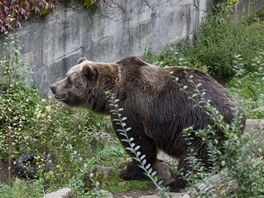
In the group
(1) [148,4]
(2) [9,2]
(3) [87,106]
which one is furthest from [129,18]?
(3) [87,106]

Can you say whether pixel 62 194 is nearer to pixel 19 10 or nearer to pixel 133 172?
pixel 133 172

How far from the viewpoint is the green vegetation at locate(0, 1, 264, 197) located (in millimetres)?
4348

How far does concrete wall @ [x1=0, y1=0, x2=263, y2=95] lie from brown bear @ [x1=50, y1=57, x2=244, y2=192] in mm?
3052

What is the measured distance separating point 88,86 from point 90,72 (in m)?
0.18

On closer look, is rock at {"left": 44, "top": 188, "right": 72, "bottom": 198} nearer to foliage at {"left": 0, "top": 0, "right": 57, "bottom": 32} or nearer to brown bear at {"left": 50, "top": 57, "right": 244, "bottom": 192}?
brown bear at {"left": 50, "top": 57, "right": 244, "bottom": 192}

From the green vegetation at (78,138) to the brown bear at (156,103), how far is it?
8.4 inches

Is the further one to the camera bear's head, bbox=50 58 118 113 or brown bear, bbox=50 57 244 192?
bear's head, bbox=50 58 118 113

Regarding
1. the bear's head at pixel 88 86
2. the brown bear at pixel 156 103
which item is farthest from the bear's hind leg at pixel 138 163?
the bear's head at pixel 88 86

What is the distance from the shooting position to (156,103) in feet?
23.4

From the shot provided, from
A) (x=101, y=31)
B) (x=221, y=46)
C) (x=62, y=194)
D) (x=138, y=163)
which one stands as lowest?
(x=221, y=46)

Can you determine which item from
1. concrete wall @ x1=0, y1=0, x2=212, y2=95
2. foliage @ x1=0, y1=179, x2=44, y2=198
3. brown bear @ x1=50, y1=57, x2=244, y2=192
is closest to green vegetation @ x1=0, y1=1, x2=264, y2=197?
foliage @ x1=0, y1=179, x2=44, y2=198

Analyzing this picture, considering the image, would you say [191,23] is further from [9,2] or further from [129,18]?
[9,2]

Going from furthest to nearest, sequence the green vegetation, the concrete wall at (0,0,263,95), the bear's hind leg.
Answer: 1. the concrete wall at (0,0,263,95)
2. the bear's hind leg
3. the green vegetation

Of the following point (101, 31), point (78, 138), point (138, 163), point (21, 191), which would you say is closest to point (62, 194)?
point (21, 191)
